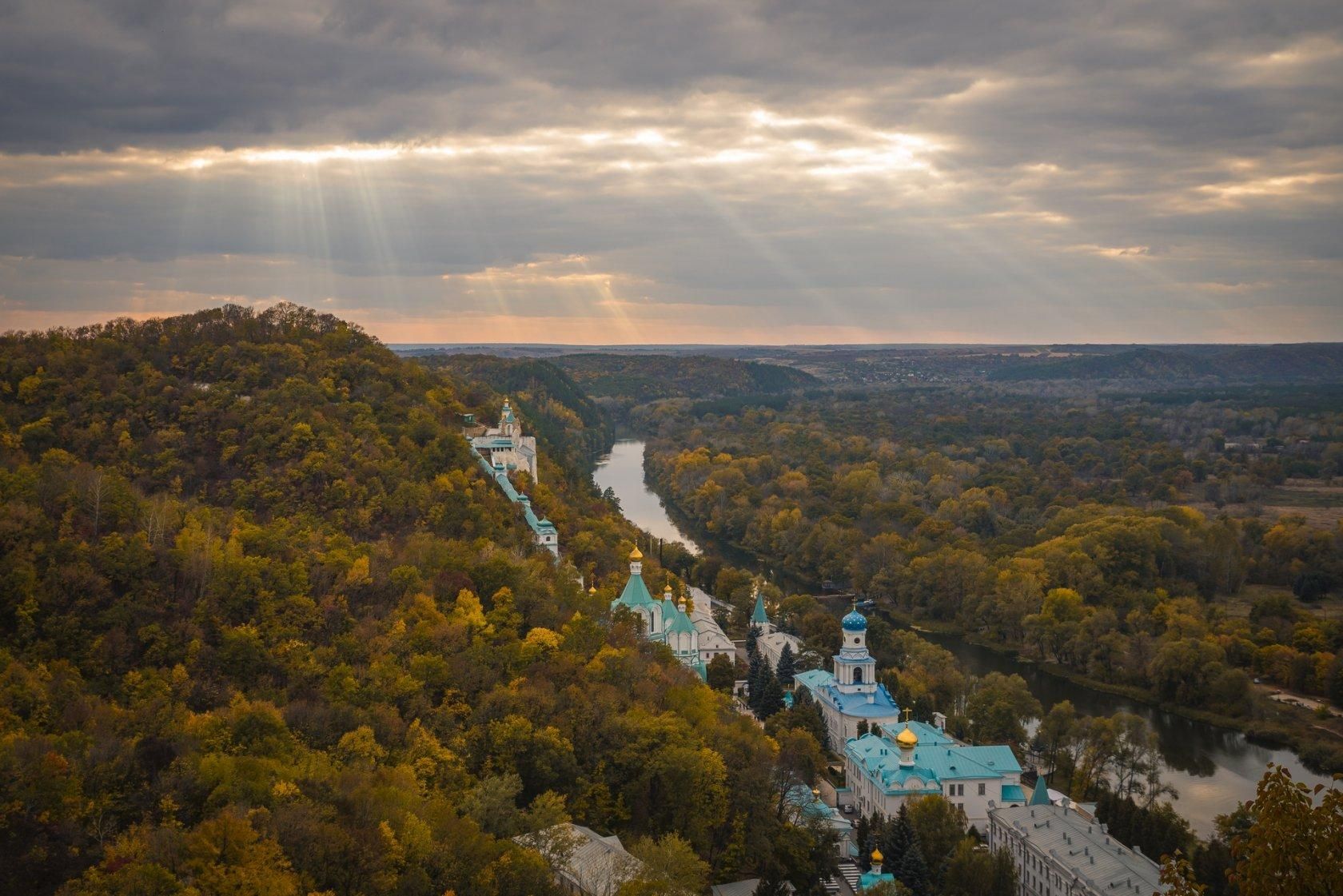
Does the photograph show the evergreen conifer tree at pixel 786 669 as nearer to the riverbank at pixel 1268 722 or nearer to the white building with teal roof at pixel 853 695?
the white building with teal roof at pixel 853 695

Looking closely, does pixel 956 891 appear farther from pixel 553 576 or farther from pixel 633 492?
pixel 633 492

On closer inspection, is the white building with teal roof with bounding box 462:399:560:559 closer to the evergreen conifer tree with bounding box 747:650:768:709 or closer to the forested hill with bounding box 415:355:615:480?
the evergreen conifer tree with bounding box 747:650:768:709

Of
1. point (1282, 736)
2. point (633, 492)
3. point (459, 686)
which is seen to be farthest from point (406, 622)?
point (633, 492)

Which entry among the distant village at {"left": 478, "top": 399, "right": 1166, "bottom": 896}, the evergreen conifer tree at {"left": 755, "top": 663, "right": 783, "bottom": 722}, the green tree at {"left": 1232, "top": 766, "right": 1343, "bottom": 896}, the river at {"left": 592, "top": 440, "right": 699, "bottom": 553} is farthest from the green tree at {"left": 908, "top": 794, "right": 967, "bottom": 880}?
the river at {"left": 592, "top": 440, "right": 699, "bottom": 553}

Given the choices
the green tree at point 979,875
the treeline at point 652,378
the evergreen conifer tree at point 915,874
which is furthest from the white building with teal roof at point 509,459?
the treeline at point 652,378

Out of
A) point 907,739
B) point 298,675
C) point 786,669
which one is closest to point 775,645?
point 786,669

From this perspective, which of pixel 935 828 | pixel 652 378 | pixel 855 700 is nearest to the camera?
pixel 935 828

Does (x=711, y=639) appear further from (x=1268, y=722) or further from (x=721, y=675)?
(x=1268, y=722)
